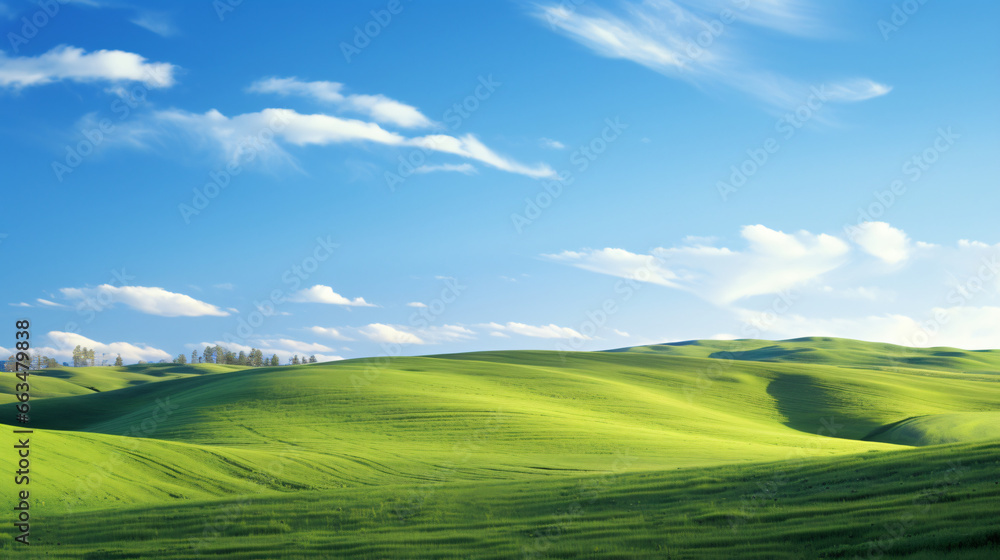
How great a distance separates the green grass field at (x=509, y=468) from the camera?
13.5m

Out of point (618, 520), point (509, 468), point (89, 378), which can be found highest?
point (618, 520)

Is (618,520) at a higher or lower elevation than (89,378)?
higher

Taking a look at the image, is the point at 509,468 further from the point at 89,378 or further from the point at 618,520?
the point at 89,378

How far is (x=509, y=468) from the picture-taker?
Result: 29.4m

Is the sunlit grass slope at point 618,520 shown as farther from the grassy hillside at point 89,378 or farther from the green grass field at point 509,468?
the grassy hillside at point 89,378

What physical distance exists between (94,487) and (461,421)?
70.5 feet

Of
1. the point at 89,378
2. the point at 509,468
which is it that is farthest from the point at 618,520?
the point at 89,378

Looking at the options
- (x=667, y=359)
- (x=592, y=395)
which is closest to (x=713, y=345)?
(x=667, y=359)

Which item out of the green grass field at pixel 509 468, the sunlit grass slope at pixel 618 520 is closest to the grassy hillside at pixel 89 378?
the green grass field at pixel 509 468

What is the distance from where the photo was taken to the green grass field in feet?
44.2

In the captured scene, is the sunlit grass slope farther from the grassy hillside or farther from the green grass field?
the grassy hillside

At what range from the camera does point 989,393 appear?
220 feet

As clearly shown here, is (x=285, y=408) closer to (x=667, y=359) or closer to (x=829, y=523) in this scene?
(x=829, y=523)

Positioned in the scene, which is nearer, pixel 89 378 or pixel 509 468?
pixel 509 468
